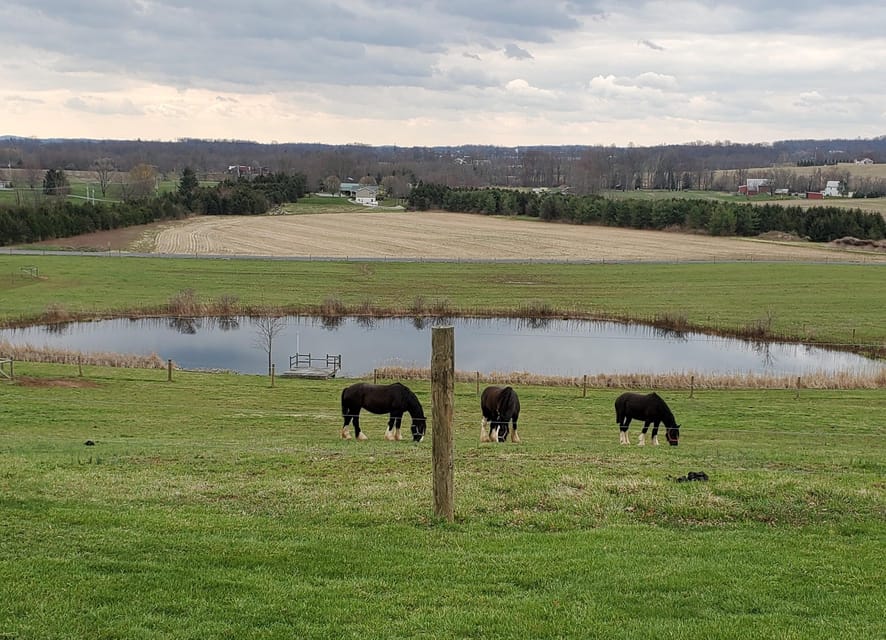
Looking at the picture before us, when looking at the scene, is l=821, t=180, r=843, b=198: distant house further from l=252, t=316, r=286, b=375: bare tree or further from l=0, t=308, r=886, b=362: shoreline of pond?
l=252, t=316, r=286, b=375: bare tree

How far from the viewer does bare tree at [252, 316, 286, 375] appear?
47.8m

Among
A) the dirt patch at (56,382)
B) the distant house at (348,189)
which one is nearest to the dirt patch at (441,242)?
the distant house at (348,189)

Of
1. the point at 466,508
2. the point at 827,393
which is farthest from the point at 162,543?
the point at 827,393

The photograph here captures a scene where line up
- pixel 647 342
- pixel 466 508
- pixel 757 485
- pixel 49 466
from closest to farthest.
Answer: pixel 466 508
pixel 757 485
pixel 49 466
pixel 647 342

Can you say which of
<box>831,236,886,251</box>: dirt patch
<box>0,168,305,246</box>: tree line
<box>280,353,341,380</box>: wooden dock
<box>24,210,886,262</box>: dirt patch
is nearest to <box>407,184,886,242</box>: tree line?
<box>831,236,886,251</box>: dirt patch

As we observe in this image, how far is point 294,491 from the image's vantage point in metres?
11.9

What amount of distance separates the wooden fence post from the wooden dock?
91.6 ft

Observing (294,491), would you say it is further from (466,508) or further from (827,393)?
(827,393)

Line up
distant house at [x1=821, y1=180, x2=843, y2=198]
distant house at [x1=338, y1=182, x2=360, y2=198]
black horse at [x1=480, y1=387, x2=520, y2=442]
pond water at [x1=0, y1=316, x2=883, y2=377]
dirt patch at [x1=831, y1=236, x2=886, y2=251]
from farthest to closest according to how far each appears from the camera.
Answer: distant house at [x1=821, y1=180, x2=843, y2=198] → distant house at [x1=338, y1=182, x2=360, y2=198] → dirt patch at [x1=831, y1=236, x2=886, y2=251] → pond water at [x1=0, y1=316, x2=883, y2=377] → black horse at [x1=480, y1=387, x2=520, y2=442]

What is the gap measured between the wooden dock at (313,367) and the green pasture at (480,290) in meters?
16.4

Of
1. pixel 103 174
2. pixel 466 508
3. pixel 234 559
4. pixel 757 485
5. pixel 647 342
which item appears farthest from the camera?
pixel 103 174

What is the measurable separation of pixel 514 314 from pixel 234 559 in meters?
51.1

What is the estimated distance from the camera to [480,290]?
6894 centimetres

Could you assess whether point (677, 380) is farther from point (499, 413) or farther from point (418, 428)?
point (418, 428)
